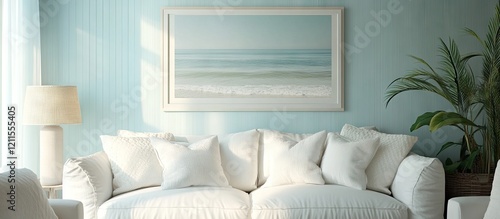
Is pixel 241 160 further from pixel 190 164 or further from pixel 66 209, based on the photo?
pixel 66 209

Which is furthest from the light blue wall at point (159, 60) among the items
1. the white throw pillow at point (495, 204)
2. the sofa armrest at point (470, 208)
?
the white throw pillow at point (495, 204)

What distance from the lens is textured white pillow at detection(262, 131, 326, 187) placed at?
454 cm

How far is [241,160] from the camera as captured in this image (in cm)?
468

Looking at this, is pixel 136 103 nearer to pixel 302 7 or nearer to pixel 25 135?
pixel 25 135

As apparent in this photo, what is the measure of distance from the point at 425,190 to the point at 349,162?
0.56 metres

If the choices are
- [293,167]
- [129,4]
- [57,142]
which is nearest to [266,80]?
[293,167]

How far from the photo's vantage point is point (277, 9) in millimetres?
5141

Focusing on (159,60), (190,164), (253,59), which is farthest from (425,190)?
(159,60)

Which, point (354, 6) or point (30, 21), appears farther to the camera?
point (354, 6)

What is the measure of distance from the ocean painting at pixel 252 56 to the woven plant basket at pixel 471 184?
3.86 ft

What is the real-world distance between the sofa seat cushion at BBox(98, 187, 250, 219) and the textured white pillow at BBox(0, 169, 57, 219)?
827 mm

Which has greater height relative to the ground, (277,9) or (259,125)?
(277,9)

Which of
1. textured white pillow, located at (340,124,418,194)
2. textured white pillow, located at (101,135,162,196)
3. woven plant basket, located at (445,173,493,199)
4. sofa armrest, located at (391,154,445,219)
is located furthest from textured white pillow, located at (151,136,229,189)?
woven plant basket, located at (445,173,493,199)

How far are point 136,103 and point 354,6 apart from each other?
1890mm
